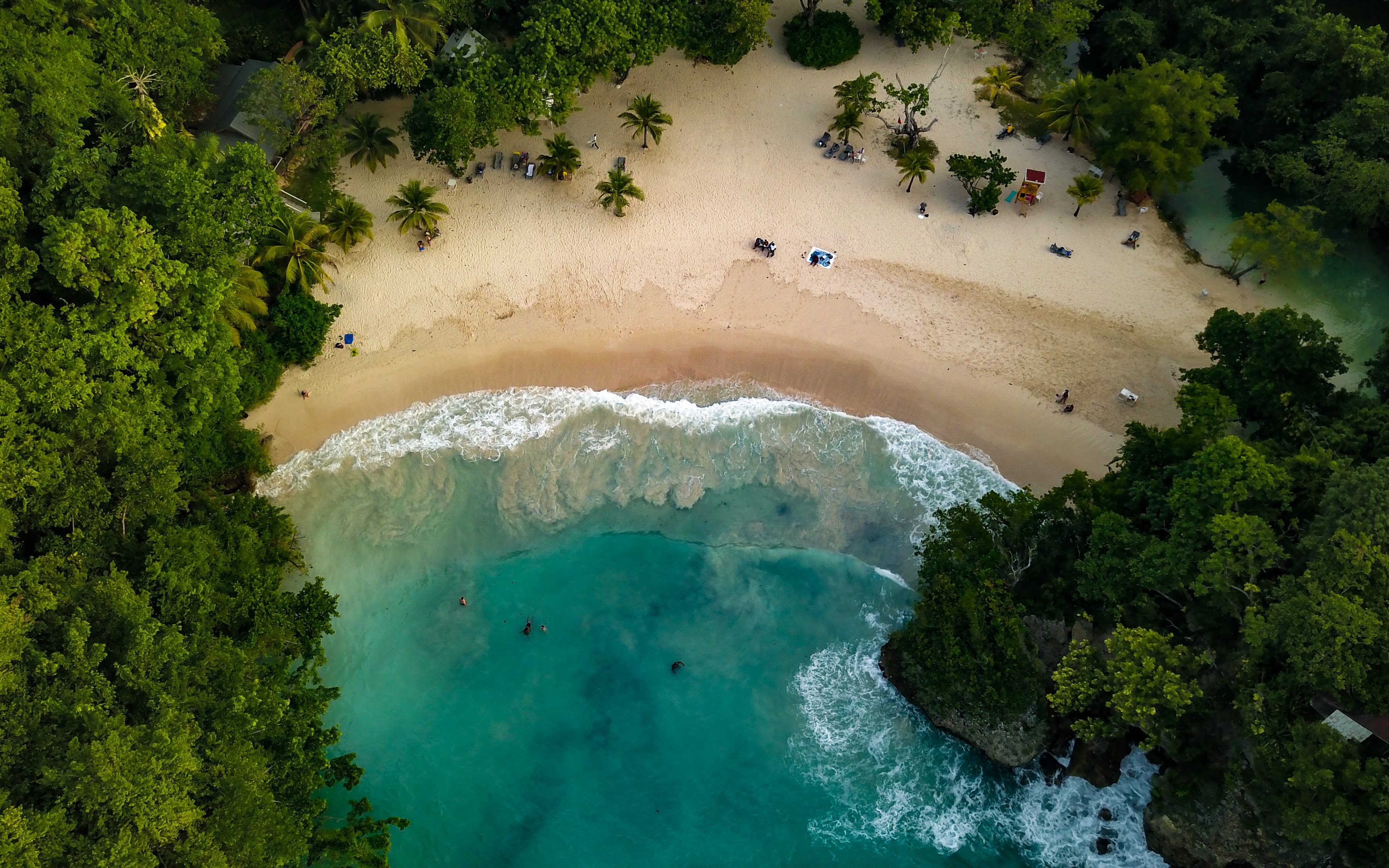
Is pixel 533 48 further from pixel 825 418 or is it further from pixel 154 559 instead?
pixel 154 559

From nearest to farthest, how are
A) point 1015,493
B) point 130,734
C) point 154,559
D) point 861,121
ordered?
point 130,734 → point 154,559 → point 1015,493 → point 861,121

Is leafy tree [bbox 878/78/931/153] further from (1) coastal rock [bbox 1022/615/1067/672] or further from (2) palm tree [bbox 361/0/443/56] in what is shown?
(1) coastal rock [bbox 1022/615/1067/672]

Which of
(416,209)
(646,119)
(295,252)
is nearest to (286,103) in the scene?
(416,209)

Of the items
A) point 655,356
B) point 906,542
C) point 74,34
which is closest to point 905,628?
point 906,542

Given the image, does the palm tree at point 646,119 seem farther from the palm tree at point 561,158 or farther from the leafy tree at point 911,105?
the leafy tree at point 911,105

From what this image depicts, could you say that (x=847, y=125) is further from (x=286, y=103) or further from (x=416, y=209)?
(x=286, y=103)

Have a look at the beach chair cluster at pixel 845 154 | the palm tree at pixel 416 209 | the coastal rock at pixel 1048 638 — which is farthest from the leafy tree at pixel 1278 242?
the palm tree at pixel 416 209
